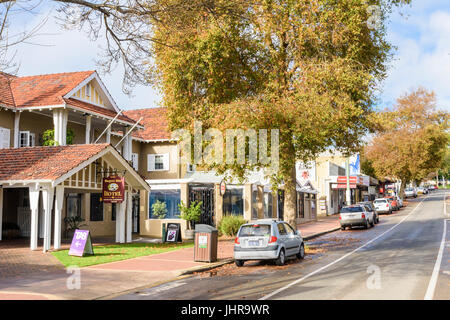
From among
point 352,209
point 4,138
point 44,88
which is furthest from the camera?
point 352,209

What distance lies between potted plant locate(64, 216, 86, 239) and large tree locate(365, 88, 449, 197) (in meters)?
45.7


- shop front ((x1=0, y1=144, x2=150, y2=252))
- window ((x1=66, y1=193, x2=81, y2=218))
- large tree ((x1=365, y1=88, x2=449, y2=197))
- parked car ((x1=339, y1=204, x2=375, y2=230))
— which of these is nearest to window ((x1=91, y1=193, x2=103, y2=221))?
shop front ((x1=0, y1=144, x2=150, y2=252))

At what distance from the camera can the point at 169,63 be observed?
56.8ft

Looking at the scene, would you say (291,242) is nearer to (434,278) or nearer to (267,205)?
(434,278)

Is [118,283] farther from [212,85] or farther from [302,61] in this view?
[302,61]

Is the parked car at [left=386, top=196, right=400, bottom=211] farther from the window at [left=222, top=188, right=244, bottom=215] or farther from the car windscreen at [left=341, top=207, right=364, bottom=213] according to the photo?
the window at [left=222, top=188, right=244, bottom=215]

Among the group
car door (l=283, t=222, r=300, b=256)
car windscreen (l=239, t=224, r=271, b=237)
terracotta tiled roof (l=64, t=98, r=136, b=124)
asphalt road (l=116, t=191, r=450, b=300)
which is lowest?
asphalt road (l=116, t=191, r=450, b=300)

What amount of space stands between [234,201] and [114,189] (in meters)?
10.4

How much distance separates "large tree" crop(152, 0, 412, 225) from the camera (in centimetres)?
1642

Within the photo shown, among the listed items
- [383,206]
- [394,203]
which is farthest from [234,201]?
[394,203]

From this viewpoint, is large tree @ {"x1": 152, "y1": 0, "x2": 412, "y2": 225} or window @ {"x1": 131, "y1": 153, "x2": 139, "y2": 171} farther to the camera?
window @ {"x1": 131, "y1": 153, "x2": 139, "y2": 171}

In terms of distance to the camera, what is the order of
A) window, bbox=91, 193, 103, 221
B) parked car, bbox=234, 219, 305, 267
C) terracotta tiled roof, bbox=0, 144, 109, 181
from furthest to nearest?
window, bbox=91, 193, 103, 221 < terracotta tiled roof, bbox=0, 144, 109, 181 < parked car, bbox=234, 219, 305, 267

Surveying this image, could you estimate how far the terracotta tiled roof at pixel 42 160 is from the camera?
1862 cm

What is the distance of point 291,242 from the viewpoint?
1617 cm
